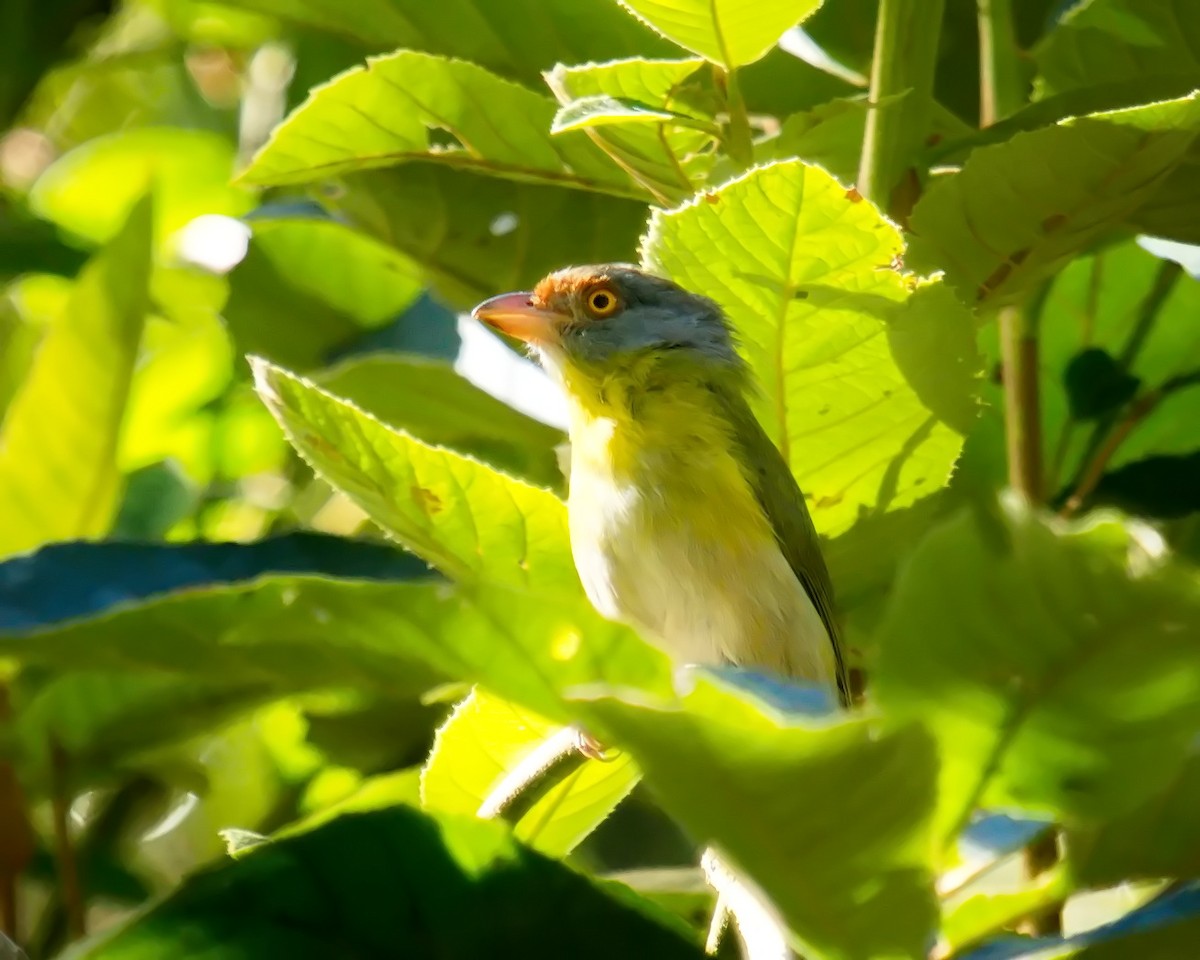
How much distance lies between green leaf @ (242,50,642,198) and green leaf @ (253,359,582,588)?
20.9 inches

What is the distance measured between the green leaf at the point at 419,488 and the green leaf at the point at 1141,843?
0.66 meters

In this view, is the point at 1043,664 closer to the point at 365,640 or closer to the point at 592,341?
the point at 365,640

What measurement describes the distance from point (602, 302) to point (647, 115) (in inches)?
51.7

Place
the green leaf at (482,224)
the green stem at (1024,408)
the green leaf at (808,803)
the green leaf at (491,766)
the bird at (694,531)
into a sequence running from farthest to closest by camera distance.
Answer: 1. the bird at (694,531)
2. the green leaf at (482,224)
3. the green stem at (1024,408)
4. the green leaf at (491,766)
5. the green leaf at (808,803)

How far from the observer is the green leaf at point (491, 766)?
5.10ft

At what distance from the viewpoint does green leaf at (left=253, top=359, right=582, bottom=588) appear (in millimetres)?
1444

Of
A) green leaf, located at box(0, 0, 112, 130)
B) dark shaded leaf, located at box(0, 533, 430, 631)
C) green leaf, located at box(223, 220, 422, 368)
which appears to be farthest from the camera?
green leaf, located at box(0, 0, 112, 130)

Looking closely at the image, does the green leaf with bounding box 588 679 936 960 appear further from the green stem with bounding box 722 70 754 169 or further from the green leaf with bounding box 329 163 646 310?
the green leaf with bounding box 329 163 646 310

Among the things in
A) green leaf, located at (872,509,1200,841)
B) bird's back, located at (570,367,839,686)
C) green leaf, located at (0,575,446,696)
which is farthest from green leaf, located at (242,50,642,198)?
green leaf, located at (872,509,1200,841)

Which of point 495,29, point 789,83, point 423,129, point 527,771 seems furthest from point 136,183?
point 527,771

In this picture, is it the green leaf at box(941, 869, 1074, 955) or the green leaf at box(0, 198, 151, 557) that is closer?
the green leaf at box(941, 869, 1074, 955)

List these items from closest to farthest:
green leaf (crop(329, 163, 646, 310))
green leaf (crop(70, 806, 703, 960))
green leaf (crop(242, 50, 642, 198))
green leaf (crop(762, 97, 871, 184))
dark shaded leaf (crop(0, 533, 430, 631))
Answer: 1. green leaf (crop(70, 806, 703, 960))
2. dark shaded leaf (crop(0, 533, 430, 631))
3. green leaf (crop(762, 97, 871, 184))
4. green leaf (crop(242, 50, 642, 198))
5. green leaf (crop(329, 163, 646, 310))

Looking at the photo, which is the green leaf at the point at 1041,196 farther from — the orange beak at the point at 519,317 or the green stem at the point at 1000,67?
the orange beak at the point at 519,317

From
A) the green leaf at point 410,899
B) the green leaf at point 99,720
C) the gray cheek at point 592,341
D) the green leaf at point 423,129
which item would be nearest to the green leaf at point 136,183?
the gray cheek at point 592,341
